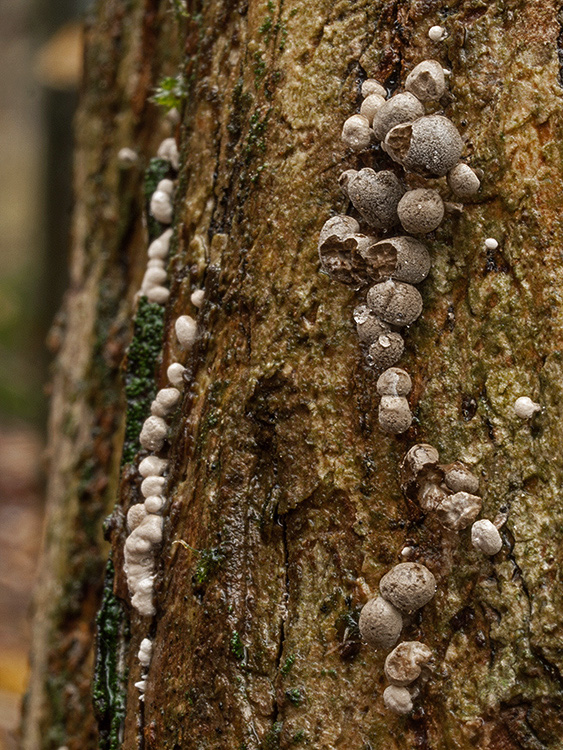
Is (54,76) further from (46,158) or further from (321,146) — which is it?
(321,146)

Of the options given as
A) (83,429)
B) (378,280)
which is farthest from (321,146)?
(83,429)

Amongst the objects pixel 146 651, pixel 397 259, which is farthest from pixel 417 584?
pixel 146 651

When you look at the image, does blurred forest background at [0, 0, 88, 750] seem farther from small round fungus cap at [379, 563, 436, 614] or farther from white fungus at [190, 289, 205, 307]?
small round fungus cap at [379, 563, 436, 614]

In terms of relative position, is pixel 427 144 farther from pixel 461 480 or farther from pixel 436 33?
pixel 461 480

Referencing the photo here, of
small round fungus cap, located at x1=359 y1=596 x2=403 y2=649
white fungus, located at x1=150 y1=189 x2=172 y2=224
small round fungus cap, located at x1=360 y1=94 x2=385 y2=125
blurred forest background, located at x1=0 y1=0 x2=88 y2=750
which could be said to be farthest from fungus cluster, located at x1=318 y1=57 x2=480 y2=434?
blurred forest background, located at x1=0 y1=0 x2=88 y2=750

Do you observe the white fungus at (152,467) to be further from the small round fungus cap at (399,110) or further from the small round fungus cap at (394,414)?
the small round fungus cap at (399,110)

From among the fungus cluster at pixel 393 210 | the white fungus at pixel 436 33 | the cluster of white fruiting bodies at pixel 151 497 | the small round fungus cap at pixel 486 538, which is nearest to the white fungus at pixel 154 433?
the cluster of white fruiting bodies at pixel 151 497
